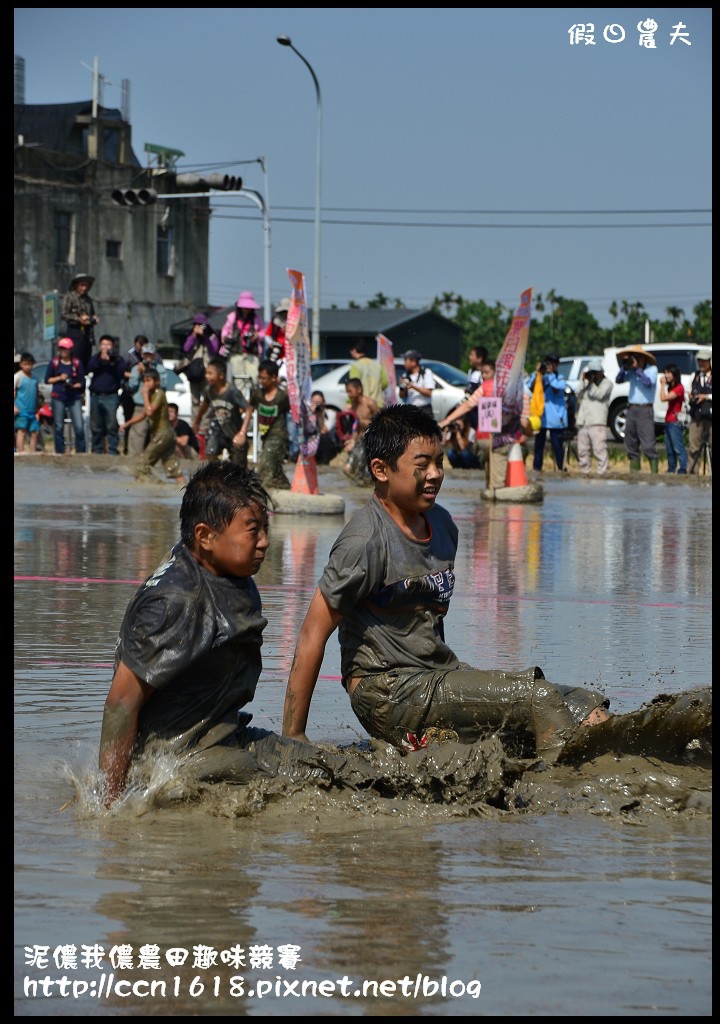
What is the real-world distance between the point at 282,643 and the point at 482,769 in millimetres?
3137

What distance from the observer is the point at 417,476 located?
211 inches

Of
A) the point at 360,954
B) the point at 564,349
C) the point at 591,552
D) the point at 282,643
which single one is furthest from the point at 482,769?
the point at 564,349

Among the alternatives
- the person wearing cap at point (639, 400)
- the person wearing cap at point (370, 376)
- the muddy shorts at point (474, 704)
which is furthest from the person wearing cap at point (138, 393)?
the muddy shorts at point (474, 704)

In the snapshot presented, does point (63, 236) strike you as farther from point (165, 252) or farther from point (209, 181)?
point (209, 181)

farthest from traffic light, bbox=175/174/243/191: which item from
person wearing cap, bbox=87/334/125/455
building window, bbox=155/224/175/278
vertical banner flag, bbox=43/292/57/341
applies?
building window, bbox=155/224/175/278

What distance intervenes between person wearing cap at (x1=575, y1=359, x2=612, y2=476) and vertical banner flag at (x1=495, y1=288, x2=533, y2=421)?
4648mm

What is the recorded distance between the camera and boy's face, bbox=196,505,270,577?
4.80 m

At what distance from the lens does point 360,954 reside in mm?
3471

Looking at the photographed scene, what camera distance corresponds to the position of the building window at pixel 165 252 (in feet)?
172

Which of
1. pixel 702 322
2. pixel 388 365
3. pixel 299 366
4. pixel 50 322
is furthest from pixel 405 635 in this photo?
pixel 702 322

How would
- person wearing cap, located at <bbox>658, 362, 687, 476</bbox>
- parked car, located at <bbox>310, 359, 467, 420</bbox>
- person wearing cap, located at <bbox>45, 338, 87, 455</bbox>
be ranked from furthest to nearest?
parked car, located at <bbox>310, 359, 467, 420</bbox>, person wearing cap, located at <bbox>658, 362, 687, 476</bbox>, person wearing cap, located at <bbox>45, 338, 87, 455</bbox>

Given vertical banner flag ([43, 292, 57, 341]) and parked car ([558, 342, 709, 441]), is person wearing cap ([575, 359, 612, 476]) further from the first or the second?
vertical banner flag ([43, 292, 57, 341])

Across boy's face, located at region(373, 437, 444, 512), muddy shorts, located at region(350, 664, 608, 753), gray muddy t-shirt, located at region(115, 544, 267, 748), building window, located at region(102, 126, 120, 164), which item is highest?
building window, located at region(102, 126, 120, 164)

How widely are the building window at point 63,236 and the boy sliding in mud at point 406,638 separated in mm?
44970
